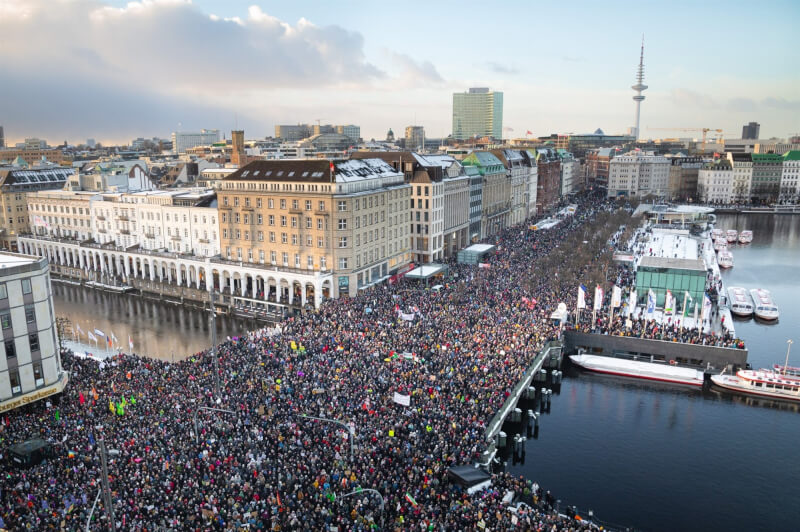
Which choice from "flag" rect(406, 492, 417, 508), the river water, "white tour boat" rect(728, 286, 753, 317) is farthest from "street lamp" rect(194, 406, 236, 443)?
"white tour boat" rect(728, 286, 753, 317)

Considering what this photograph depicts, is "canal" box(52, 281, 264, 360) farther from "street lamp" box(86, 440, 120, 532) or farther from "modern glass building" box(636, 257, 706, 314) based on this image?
"modern glass building" box(636, 257, 706, 314)

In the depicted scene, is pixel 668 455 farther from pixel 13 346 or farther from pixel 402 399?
pixel 13 346

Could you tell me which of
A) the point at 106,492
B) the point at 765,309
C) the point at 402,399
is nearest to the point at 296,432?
the point at 402,399

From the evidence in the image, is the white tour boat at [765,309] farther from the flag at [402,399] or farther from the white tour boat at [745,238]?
the white tour boat at [745,238]

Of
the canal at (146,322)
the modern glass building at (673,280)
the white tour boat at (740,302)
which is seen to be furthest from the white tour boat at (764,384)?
the canal at (146,322)

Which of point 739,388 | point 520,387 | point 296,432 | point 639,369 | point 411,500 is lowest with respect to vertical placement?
point 739,388

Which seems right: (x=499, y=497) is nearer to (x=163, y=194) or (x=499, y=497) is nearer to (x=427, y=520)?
(x=427, y=520)
